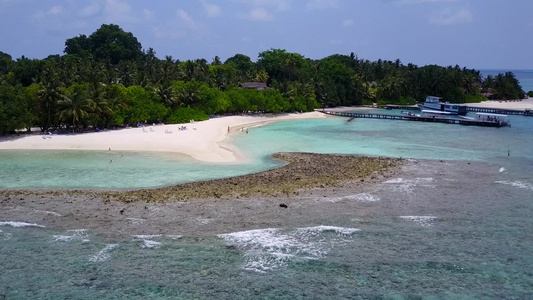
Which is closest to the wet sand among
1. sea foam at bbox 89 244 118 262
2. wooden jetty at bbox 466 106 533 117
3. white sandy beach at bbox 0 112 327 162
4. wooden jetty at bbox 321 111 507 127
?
sea foam at bbox 89 244 118 262

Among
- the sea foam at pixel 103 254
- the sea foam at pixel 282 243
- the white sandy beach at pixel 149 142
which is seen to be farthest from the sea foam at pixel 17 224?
the white sandy beach at pixel 149 142

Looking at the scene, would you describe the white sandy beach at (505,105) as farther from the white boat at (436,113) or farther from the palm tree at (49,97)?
the palm tree at (49,97)

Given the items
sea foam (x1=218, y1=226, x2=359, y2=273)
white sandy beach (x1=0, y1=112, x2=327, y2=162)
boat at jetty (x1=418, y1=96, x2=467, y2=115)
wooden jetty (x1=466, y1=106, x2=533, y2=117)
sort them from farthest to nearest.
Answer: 1. wooden jetty (x1=466, y1=106, x2=533, y2=117)
2. boat at jetty (x1=418, y1=96, x2=467, y2=115)
3. white sandy beach (x1=0, y1=112, x2=327, y2=162)
4. sea foam (x1=218, y1=226, x2=359, y2=273)

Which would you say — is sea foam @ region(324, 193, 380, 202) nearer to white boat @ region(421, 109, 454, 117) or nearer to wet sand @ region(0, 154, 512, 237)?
wet sand @ region(0, 154, 512, 237)

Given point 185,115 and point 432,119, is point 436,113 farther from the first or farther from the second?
point 185,115

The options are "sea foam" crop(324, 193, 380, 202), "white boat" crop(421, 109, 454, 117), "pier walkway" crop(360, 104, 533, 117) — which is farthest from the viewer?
"pier walkway" crop(360, 104, 533, 117)

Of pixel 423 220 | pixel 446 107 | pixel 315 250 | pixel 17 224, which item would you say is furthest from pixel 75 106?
pixel 446 107

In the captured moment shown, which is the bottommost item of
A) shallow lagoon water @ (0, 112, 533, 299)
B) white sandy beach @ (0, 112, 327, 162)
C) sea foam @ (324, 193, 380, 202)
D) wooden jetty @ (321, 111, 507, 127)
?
shallow lagoon water @ (0, 112, 533, 299)
